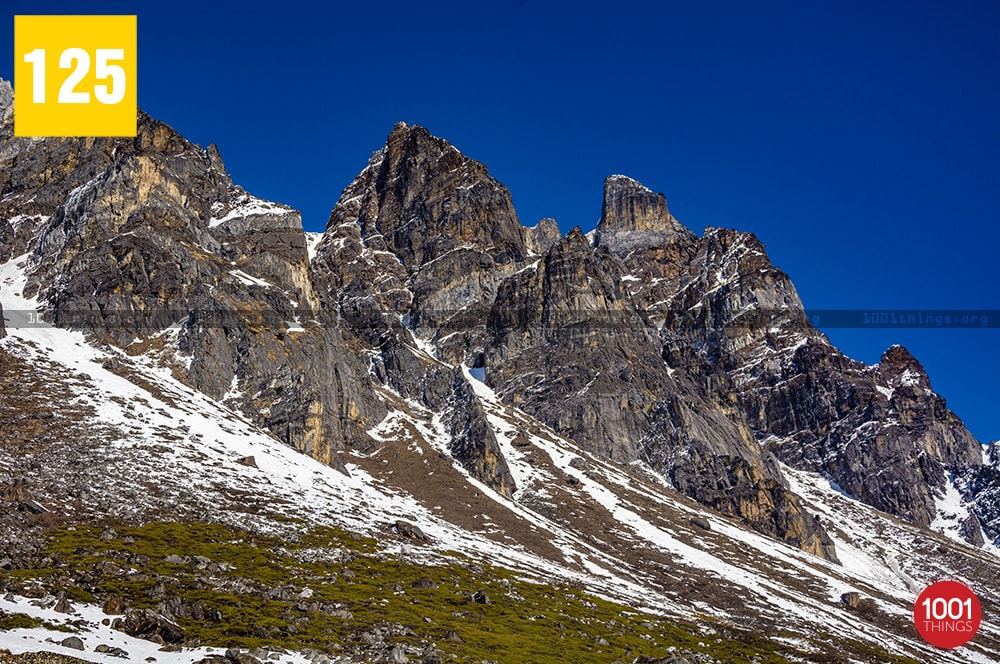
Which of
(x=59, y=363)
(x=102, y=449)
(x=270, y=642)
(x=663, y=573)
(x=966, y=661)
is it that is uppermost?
(x=59, y=363)

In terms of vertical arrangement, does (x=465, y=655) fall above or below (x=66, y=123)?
below

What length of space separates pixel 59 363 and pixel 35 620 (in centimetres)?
13146

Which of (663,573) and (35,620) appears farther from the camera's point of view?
(663,573)

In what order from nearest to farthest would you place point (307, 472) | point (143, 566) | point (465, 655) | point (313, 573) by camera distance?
point (465, 655) < point (143, 566) < point (313, 573) < point (307, 472)

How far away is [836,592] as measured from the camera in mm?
189000

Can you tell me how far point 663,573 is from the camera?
17100 cm

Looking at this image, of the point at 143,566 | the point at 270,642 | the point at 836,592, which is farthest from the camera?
the point at 836,592

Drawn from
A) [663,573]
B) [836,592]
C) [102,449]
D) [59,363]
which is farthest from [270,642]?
[836,592]

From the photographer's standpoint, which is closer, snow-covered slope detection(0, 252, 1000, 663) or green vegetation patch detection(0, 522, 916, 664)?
green vegetation patch detection(0, 522, 916, 664)

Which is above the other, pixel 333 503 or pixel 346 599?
pixel 333 503

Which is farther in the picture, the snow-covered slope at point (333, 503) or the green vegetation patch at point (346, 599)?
the snow-covered slope at point (333, 503)

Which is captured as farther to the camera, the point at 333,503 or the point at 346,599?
the point at 333,503

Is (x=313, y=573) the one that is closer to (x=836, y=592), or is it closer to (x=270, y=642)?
(x=270, y=642)

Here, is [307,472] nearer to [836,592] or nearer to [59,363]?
[59,363]
